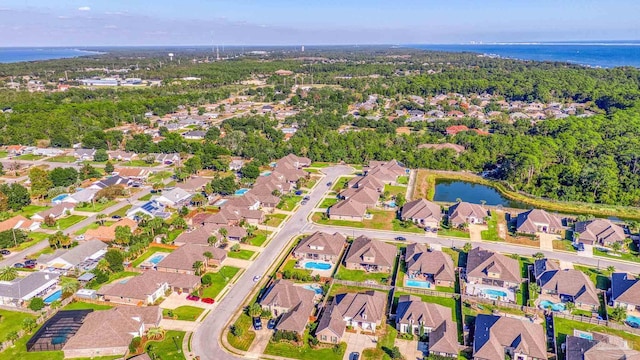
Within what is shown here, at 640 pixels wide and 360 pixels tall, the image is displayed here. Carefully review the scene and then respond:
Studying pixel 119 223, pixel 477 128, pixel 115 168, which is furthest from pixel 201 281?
pixel 477 128

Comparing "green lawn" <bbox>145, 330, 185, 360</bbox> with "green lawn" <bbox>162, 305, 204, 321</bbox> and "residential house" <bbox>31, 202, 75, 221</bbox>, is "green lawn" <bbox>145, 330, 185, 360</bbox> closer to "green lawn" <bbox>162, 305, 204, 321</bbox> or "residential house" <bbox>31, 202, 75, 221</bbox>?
"green lawn" <bbox>162, 305, 204, 321</bbox>

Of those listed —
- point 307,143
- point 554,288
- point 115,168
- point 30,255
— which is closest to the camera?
point 554,288

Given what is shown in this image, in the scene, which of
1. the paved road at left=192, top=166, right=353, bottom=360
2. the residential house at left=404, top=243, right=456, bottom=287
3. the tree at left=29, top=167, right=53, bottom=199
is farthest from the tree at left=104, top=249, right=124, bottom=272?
the residential house at left=404, top=243, right=456, bottom=287

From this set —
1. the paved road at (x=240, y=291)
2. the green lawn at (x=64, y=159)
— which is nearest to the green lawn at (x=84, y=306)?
the paved road at (x=240, y=291)

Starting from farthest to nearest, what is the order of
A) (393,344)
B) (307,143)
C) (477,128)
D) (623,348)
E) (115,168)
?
1. (477,128)
2. (307,143)
3. (115,168)
4. (393,344)
5. (623,348)

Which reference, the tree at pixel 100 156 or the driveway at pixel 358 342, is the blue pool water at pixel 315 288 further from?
the tree at pixel 100 156

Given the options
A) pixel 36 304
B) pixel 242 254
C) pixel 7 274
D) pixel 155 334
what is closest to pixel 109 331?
pixel 155 334

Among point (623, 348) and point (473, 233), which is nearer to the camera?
point (623, 348)

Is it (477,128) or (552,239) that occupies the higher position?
(477,128)

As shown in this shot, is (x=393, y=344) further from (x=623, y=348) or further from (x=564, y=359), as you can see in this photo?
(x=623, y=348)
